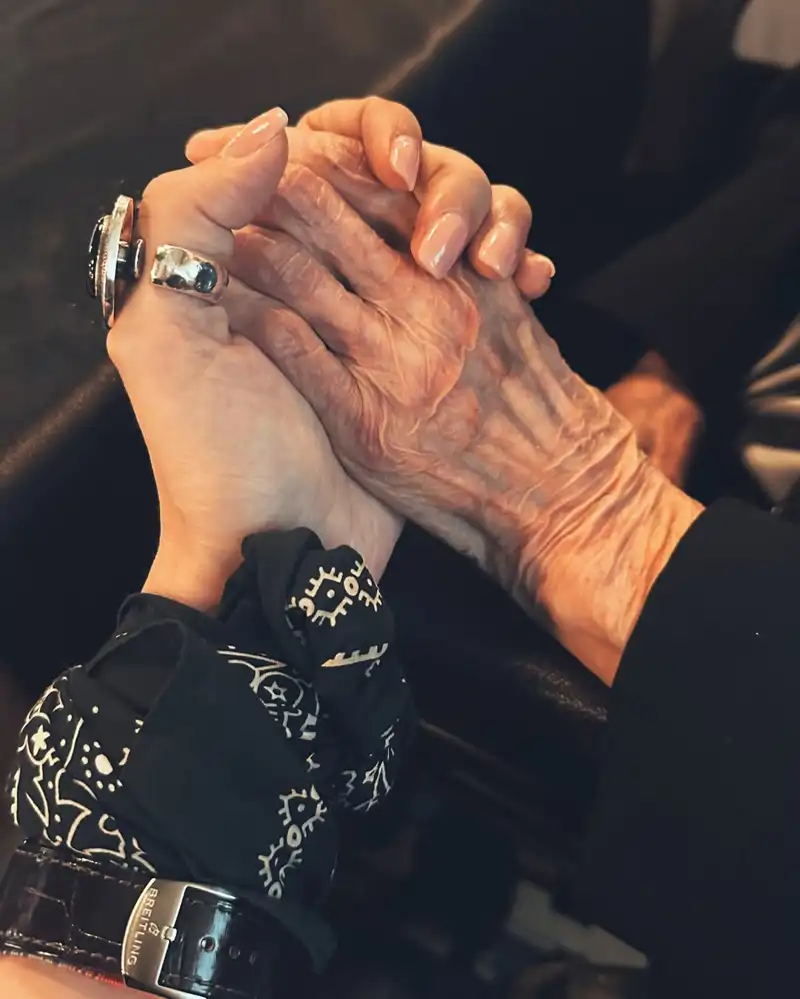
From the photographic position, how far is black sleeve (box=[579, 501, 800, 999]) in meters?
0.54

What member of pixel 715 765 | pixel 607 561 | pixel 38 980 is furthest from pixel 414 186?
pixel 38 980

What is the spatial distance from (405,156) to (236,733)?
0.38m

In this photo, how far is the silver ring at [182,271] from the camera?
0.56 metres

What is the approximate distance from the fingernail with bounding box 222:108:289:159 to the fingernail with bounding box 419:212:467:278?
4.6 inches

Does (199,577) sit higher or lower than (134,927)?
higher

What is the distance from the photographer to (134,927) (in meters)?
0.50

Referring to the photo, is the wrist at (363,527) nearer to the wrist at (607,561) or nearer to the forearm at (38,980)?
the wrist at (607,561)

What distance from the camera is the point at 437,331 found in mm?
679

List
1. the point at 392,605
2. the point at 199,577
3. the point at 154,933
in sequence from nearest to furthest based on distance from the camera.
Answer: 1. the point at 154,933
2. the point at 199,577
3. the point at 392,605

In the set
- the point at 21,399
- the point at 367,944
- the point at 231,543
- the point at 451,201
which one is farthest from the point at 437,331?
the point at 367,944

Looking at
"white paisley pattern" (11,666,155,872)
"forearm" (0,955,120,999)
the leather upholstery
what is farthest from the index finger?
"forearm" (0,955,120,999)

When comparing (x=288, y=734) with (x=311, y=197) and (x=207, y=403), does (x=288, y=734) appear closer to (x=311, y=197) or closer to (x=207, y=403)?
(x=207, y=403)

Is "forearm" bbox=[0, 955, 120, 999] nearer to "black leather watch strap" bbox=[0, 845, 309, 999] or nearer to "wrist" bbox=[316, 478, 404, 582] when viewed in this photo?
"black leather watch strap" bbox=[0, 845, 309, 999]

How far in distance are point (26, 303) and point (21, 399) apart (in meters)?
0.10
